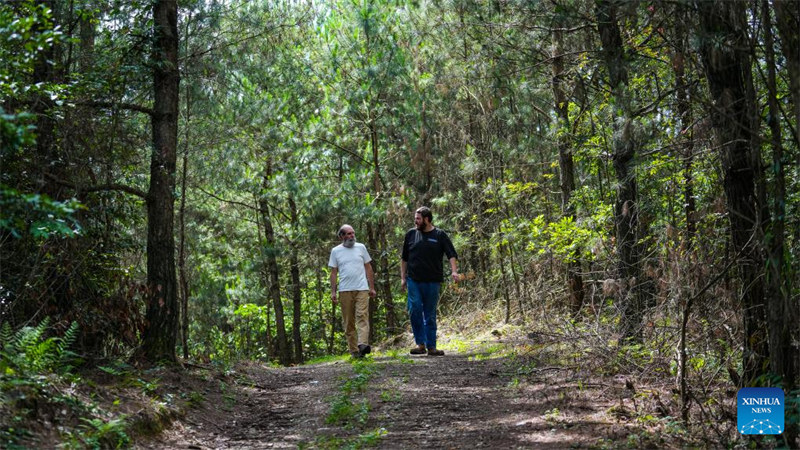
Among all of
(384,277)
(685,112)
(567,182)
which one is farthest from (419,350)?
(384,277)

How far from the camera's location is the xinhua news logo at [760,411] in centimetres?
492

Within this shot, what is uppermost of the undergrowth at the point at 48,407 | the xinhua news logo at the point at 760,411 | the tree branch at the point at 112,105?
the tree branch at the point at 112,105

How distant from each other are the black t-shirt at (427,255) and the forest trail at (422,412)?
1.66 meters

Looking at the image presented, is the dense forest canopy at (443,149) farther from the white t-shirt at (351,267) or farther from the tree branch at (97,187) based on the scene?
the white t-shirt at (351,267)

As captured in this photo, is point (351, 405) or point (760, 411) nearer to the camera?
point (760, 411)

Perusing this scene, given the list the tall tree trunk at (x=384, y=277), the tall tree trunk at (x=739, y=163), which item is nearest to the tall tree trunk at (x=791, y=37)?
the tall tree trunk at (x=739, y=163)

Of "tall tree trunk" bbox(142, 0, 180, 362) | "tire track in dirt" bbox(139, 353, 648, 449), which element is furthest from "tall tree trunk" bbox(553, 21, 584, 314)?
"tall tree trunk" bbox(142, 0, 180, 362)

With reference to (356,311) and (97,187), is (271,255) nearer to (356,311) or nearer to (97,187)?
(356,311)

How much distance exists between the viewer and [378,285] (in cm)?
2236

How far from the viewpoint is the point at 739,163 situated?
17.5 ft

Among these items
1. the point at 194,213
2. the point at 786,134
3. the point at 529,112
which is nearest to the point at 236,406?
the point at 786,134

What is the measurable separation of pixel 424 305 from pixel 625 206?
3786 millimetres

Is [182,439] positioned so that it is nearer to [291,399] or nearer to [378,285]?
[291,399]

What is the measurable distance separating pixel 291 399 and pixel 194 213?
16.4 metres
